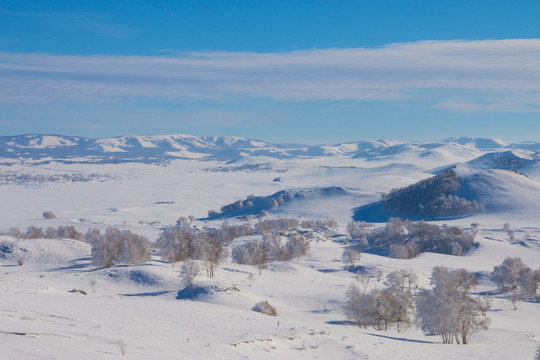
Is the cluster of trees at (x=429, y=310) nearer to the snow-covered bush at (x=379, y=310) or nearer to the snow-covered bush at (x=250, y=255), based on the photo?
the snow-covered bush at (x=379, y=310)

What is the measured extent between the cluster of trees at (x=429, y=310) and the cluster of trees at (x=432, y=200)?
110 m

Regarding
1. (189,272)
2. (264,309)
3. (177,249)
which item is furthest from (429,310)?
(177,249)

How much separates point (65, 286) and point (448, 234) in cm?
8046

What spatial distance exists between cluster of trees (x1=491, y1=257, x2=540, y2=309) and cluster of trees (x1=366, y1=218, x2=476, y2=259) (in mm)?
26230

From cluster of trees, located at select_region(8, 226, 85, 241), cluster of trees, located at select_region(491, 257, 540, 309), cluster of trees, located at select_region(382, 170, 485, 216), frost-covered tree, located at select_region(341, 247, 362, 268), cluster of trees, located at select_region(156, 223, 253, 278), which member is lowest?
cluster of trees, located at select_region(491, 257, 540, 309)

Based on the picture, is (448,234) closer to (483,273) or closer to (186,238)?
(483,273)

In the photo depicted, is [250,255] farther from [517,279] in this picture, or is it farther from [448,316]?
[448,316]

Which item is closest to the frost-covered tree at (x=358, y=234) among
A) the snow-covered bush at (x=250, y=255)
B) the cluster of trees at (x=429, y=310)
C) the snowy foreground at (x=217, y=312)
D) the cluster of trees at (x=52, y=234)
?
the snowy foreground at (x=217, y=312)

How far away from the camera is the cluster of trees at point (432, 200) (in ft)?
500

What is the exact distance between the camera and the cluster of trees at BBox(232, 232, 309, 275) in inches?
2827

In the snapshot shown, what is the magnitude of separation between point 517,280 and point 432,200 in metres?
103

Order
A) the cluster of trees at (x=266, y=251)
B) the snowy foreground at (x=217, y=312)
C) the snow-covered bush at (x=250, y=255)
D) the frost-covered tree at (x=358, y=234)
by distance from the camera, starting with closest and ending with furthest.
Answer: the snowy foreground at (x=217, y=312), the snow-covered bush at (x=250, y=255), the cluster of trees at (x=266, y=251), the frost-covered tree at (x=358, y=234)

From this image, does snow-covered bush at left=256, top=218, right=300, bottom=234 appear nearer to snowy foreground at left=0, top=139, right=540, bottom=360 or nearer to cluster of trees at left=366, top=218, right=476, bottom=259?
cluster of trees at left=366, top=218, right=476, bottom=259

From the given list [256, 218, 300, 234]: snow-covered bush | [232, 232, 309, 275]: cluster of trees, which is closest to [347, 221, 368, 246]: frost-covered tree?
[256, 218, 300, 234]: snow-covered bush
